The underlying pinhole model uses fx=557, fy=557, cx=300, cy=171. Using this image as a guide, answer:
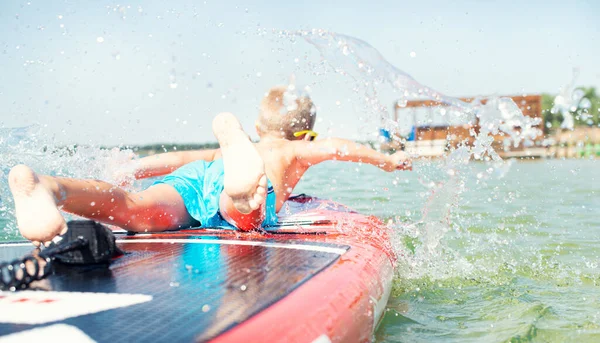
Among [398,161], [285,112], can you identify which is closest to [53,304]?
[285,112]

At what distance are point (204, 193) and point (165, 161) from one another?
0.45 meters

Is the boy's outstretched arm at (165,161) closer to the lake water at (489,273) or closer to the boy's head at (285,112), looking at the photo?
the boy's head at (285,112)

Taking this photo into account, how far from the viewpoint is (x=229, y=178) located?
2.18 metres

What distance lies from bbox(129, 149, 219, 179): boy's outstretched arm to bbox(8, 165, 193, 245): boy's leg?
42 centimetres

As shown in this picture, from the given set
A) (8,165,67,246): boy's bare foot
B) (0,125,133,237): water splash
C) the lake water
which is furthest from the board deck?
(0,125,133,237): water splash

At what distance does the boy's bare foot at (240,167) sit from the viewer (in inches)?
85.1

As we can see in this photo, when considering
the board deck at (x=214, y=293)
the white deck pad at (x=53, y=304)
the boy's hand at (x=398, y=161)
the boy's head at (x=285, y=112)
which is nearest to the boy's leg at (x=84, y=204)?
the board deck at (x=214, y=293)

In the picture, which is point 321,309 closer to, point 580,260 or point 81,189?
point 81,189

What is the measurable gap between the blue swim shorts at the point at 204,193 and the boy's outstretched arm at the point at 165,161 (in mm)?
241

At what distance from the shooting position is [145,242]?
98.0 inches

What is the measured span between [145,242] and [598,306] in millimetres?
2100

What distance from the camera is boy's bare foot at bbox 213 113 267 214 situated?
7.09ft

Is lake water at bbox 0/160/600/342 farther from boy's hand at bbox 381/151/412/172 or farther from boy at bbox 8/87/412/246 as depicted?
boy at bbox 8/87/412/246

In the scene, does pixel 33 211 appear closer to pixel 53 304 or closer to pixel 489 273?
pixel 53 304
